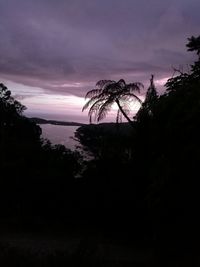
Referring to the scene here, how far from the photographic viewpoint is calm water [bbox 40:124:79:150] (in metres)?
25.6

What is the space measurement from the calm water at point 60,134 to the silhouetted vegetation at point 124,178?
1.46 m

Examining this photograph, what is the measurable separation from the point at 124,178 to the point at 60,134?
57.5 ft

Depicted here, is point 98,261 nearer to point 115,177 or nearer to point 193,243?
point 193,243

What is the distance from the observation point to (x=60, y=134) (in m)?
33.6

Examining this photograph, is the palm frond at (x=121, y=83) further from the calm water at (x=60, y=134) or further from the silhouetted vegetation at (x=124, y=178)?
the calm water at (x=60, y=134)

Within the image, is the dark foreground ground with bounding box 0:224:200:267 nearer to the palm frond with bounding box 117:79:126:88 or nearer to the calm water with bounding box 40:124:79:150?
the calm water with bounding box 40:124:79:150

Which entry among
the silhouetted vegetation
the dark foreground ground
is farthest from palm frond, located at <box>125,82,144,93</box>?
the dark foreground ground

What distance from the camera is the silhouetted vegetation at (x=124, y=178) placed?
11453 millimetres

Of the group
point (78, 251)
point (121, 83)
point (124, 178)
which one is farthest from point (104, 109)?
point (78, 251)

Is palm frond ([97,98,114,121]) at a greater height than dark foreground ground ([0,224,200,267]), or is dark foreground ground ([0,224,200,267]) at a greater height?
palm frond ([97,98,114,121])

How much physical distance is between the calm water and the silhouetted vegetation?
1.46 m

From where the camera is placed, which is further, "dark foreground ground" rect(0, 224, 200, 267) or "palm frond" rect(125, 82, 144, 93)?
"palm frond" rect(125, 82, 144, 93)

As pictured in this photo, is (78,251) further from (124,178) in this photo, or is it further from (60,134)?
(60,134)

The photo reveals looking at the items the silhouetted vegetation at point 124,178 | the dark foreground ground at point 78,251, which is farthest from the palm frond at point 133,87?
the dark foreground ground at point 78,251
